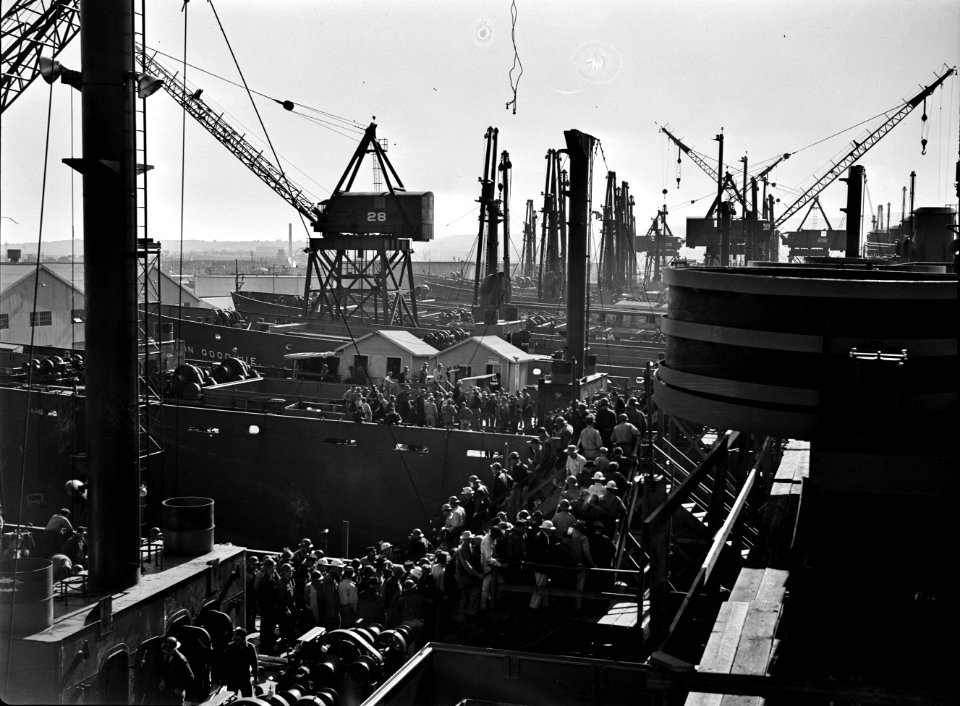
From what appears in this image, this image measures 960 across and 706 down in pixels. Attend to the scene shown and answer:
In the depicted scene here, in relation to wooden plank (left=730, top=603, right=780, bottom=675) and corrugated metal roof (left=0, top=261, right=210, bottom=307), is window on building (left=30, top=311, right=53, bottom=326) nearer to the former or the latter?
corrugated metal roof (left=0, top=261, right=210, bottom=307)

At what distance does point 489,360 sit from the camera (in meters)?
27.0

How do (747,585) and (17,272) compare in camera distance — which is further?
(17,272)

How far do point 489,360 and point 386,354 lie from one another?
388 centimetres

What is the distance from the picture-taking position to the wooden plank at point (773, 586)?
5582 millimetres

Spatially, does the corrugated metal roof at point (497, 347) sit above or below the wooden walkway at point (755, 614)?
above

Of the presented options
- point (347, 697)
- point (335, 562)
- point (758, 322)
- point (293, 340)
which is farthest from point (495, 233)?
point (758, 322)

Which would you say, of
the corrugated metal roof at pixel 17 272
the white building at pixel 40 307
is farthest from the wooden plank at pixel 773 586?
the corrugated metal roof at pixel 17 272

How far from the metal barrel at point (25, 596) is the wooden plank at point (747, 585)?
710 cm

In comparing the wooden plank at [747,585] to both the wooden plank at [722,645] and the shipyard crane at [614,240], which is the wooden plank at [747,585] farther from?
the shipyard crane at [614,240]

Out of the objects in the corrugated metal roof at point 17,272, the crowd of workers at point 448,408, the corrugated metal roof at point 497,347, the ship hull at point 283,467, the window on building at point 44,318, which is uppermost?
the corrugated metal roof at point 17,272

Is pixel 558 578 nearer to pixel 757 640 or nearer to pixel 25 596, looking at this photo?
pixel 25 596

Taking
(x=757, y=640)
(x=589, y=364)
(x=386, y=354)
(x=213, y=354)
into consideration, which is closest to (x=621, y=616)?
(x=757, y=640)

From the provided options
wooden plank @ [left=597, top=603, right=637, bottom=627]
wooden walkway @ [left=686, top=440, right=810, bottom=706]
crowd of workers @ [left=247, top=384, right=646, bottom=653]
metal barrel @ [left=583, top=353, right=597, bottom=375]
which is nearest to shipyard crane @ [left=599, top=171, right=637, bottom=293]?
metal barrel @ [left=583, top=353, right=597, bottom=375]

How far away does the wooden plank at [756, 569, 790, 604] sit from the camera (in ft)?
18.3
